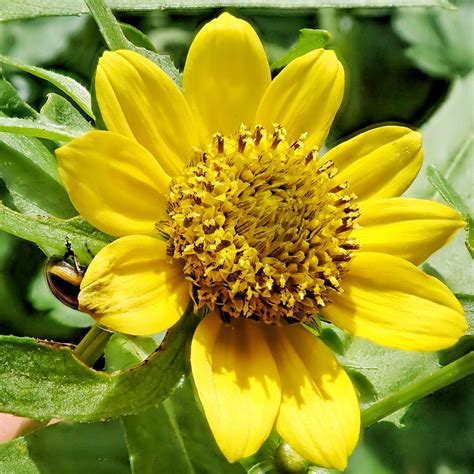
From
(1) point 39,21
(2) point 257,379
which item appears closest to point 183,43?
(1) point 39,21

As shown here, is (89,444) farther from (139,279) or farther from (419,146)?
(419,146)

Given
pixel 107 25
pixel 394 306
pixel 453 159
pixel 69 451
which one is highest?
pixel 107 25

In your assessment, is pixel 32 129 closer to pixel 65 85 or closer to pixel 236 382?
pixel 65 85

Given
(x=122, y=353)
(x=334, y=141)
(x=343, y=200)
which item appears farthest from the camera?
(x=334, y=141)

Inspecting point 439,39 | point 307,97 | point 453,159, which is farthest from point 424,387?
point 439,39

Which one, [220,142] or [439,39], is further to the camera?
[439,39]

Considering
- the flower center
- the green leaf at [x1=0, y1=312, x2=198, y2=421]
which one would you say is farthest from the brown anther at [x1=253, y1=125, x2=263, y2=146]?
the green leaf at [x1=0, y1=312, x2=198, y2=421]

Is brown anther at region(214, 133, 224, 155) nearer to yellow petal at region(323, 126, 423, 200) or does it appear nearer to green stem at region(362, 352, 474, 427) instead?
yellow petal at region(323, 126, 423, 200)
